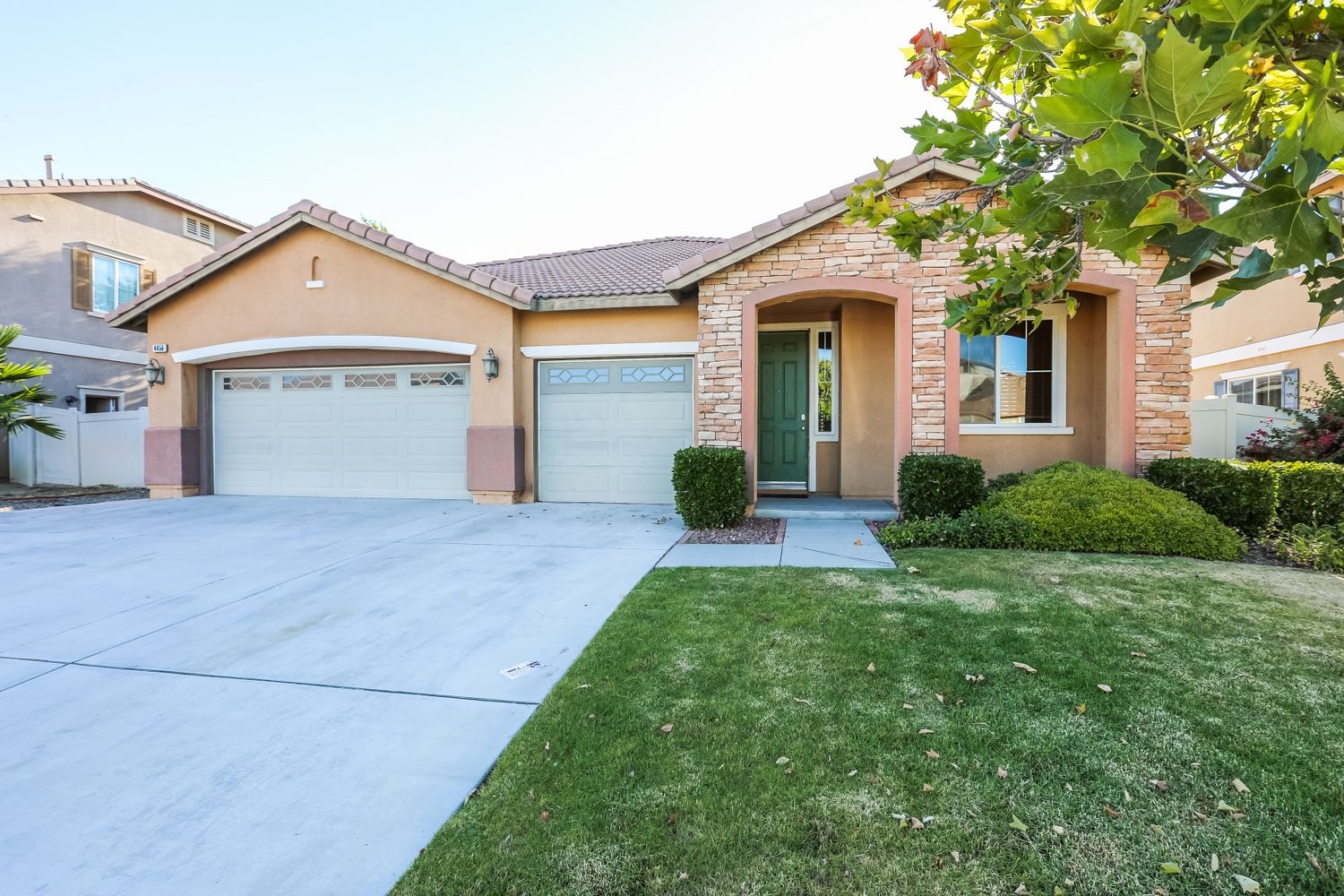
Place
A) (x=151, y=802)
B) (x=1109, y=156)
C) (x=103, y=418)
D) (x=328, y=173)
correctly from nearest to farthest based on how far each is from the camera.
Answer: (x=1109, y=156) → (x=151, y=802) → (x=103, y=418) → (x=328, y=173)

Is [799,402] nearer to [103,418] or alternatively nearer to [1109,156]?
[1109,156]

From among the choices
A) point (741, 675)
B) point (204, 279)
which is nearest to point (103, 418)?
point (204, 279)

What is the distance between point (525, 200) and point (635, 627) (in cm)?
1890

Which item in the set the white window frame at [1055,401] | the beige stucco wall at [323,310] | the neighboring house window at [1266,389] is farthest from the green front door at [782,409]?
the neighboring house window at [1266,389]

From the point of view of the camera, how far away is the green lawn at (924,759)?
5.90ft

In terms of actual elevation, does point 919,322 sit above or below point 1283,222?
above

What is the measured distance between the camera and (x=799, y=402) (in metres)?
9.71

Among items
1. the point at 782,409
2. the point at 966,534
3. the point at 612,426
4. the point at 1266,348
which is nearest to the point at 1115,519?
the point at 966,534

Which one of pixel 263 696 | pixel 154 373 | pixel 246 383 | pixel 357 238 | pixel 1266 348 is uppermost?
pixel 357 238

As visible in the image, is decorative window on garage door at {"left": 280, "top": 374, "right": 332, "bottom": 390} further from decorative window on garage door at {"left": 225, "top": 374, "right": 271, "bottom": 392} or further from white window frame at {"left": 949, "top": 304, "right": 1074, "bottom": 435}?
white window frame at {"left": 949, "top": 304, "right": 1074, "bottom": 435}

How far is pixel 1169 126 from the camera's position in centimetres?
100

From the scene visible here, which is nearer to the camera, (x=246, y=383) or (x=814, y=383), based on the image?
(x=814, y=383)

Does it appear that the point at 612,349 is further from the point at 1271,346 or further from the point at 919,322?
the point at 1271,346

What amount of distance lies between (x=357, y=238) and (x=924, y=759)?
10.8 m
